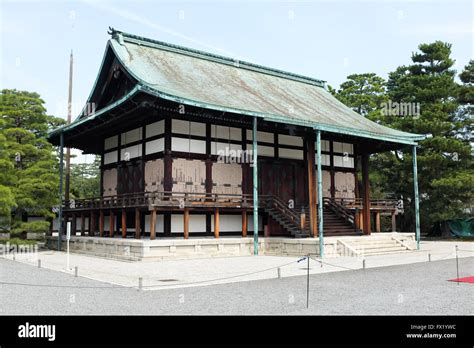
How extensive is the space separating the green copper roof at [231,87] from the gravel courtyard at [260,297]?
10.3 m

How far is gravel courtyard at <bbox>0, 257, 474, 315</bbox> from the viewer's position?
9.13 meters

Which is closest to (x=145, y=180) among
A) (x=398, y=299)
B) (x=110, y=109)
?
(x=110, y=109)

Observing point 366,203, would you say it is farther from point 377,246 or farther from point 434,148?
point 434,148

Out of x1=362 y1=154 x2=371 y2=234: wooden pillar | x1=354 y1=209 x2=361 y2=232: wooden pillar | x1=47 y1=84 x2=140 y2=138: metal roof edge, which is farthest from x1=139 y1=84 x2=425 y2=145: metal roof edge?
x1=354 y1=209 x2=361 y2=232: wooden pillar

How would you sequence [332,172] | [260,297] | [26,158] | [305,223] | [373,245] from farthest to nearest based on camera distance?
[332,172]
[26,158]
[305,223]
[373,245]
[260,297]

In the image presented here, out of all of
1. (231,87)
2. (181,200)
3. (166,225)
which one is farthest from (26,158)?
(231,87)

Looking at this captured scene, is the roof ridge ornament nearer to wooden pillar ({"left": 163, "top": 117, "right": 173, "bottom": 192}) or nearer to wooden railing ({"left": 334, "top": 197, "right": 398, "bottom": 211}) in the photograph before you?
wooden pillar ({"left": 163, "top": 117, "right": 173, "bottom": 192})

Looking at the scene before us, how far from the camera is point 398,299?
1019cm

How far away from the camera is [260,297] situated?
10641 millimetres

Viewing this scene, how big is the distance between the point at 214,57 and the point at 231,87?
4508 mm

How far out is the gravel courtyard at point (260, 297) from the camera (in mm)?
9133

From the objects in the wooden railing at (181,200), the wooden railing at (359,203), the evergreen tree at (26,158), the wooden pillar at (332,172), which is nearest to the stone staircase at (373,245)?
the wooden railing at (359,203)

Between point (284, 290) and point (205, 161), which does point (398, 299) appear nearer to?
point (284, 290)

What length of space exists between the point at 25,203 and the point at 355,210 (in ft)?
59.8
